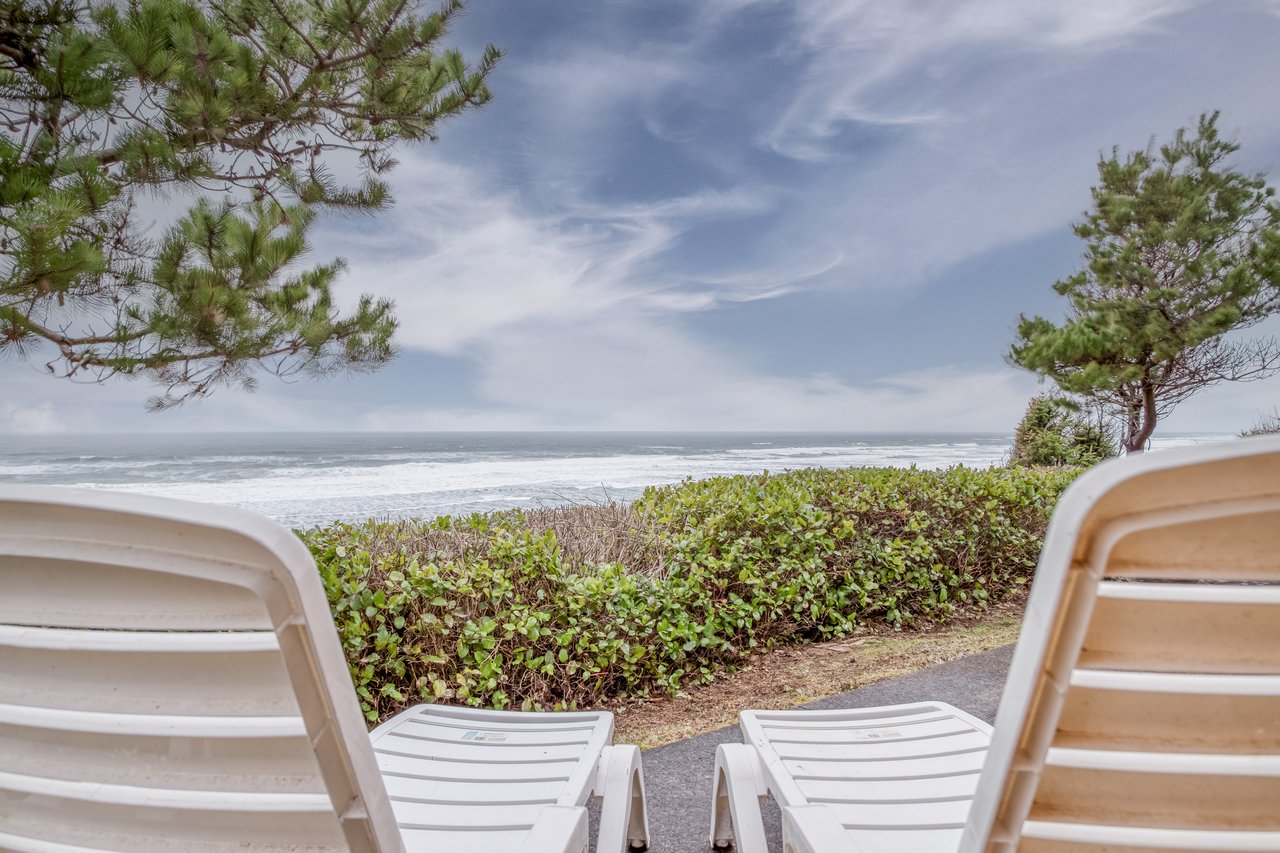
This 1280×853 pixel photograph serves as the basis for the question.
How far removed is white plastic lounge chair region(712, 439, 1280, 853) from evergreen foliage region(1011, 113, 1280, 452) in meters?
13.9

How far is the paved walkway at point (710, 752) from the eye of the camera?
2297 millimetres

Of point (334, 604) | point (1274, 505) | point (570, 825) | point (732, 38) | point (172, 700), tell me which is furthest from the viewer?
point (732, 38)

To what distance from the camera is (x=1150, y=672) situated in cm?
66

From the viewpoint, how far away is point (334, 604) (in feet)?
9.40

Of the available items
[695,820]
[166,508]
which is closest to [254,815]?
[166,508]

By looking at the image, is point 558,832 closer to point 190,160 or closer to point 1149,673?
point 1149,673

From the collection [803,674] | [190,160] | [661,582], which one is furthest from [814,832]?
[190,160]

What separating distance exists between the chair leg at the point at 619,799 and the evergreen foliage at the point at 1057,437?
10507 mm

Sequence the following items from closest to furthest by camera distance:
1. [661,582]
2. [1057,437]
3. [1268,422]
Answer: [661,582] < [1057,437] < [1268,422]

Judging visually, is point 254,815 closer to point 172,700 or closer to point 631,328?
point 172,700

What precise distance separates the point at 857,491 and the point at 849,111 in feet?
78.5

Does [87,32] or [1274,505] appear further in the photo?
[87,32]

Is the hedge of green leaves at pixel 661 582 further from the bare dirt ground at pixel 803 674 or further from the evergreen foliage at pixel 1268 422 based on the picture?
the evergreen foliage at pixel 1268 422

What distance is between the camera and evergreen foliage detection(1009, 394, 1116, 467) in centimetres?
1103
